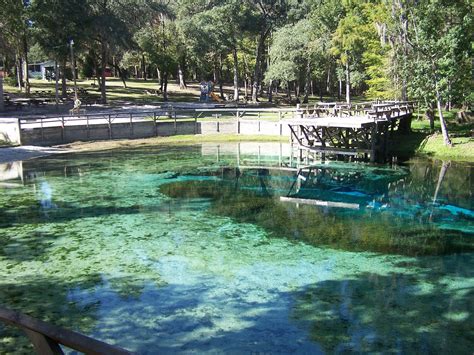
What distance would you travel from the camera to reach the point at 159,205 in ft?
53.1

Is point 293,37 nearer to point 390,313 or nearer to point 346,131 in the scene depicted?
point 346,131

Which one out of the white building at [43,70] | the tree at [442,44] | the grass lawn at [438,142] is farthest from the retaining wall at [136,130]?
the white building at [43,70]

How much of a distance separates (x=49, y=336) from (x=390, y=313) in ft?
22.3

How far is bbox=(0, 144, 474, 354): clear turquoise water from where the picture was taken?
25.4 ft

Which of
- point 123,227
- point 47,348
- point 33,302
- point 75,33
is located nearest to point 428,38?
point 123,227

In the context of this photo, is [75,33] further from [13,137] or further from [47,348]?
[47,348]

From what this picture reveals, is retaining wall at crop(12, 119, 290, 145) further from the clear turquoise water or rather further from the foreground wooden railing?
the foreground wooden railing

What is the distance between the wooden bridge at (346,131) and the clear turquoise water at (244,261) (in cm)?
401

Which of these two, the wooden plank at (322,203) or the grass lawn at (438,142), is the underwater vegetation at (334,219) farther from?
the grass lawn at (438,142)

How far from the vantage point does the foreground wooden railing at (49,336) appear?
2.67 metres

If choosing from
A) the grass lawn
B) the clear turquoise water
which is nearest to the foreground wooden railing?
the clear turquoise water

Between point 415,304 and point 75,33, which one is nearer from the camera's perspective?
point 415,304

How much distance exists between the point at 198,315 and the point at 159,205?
8.20 meters

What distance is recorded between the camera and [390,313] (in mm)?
8383
